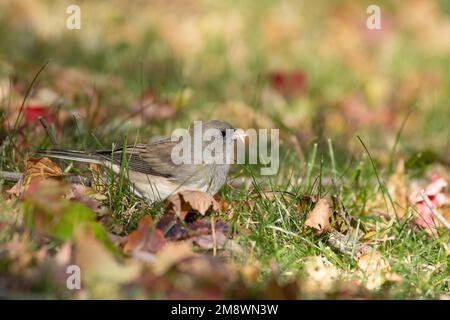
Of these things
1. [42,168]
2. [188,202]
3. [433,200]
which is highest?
[42,168]

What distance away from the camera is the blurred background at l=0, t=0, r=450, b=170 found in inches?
184

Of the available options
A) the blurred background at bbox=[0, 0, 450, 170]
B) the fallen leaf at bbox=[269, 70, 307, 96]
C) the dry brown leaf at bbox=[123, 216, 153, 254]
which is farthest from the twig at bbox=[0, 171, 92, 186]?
the fallen leaf at bbox=[269, 70, 307, 96]

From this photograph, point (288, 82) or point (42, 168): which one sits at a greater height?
point (288, 82)

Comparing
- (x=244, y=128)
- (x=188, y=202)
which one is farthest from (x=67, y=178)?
(x=244, y=128)

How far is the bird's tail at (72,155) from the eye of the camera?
3.45 metres

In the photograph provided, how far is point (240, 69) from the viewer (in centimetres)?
625

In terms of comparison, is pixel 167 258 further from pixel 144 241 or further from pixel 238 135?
pixel 238 135

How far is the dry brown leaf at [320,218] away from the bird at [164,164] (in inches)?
19.5

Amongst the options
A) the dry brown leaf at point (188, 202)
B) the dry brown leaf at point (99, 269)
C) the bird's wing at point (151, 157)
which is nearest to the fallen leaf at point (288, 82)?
the bird's wing at point (151, 157)

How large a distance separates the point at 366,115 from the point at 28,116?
2.78 metres

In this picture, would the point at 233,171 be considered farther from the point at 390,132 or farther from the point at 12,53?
the point at 12,53

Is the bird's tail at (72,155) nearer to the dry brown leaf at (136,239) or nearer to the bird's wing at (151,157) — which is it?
the bird's wing at (151,157)

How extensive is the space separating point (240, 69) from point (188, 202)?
3.30 meters

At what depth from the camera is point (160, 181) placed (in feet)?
11.8
